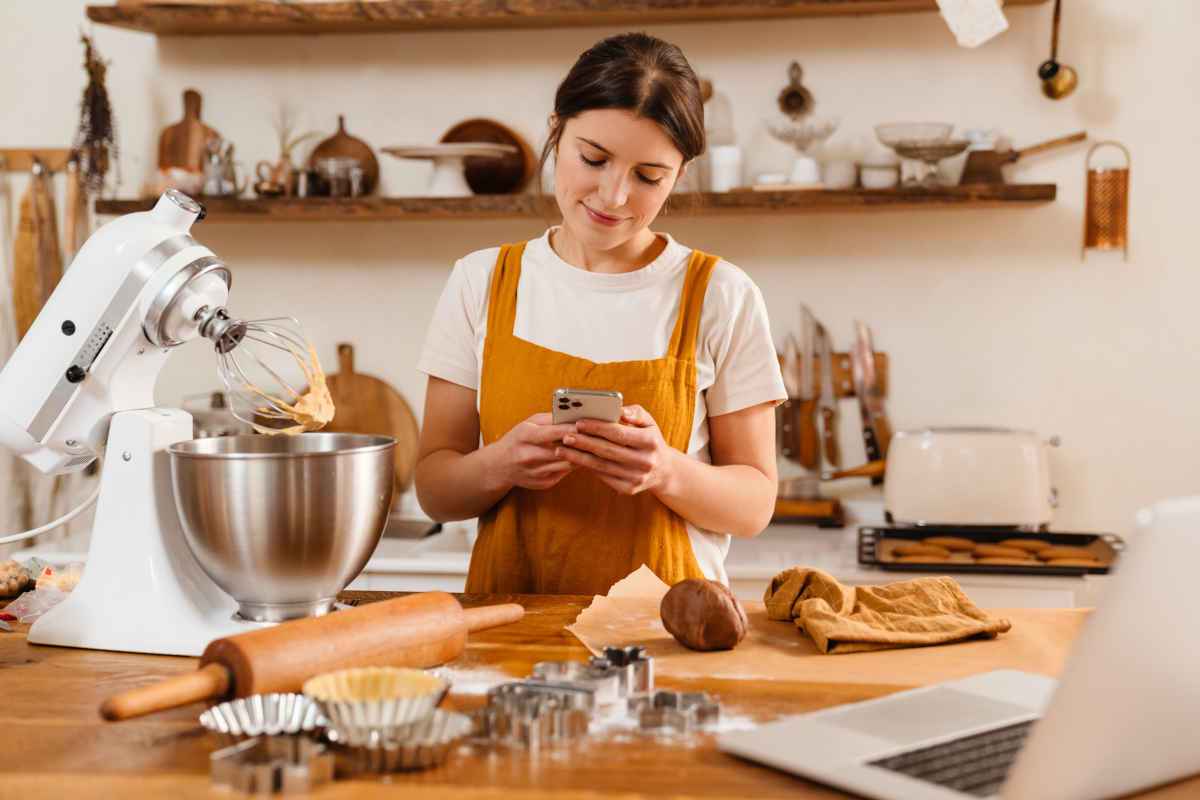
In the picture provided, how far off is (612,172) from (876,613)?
2.02 ft

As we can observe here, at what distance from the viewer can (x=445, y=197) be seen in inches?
114

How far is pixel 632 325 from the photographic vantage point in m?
1.68

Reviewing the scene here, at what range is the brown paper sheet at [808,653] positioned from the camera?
3.73ft

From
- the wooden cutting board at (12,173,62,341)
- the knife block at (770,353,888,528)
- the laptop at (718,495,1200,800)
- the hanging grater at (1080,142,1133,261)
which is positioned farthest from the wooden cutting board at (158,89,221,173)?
the laptop at (718,495,1200,800)

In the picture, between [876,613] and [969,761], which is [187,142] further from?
[969,761]

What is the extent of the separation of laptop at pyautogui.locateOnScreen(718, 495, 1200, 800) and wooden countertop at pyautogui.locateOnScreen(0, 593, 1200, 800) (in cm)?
3

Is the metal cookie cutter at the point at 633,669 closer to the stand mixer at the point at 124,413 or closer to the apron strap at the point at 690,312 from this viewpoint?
the stand mixer at the point at 124,413

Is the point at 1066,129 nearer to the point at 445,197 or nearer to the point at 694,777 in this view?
the point at 445,197

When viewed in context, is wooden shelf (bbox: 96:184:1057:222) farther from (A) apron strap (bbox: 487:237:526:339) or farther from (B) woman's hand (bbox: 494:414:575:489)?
(B) woman's hand (bbox: 494:414:575:489)

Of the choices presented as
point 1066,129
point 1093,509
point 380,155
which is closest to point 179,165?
point 380,155

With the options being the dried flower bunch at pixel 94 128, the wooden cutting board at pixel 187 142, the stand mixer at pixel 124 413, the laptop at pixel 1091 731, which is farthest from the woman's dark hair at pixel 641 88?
the dried flower bunch at pixel 94 128

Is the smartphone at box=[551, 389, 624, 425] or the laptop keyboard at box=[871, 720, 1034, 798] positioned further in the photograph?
the smartphone at box=[551, 389, 624, 425]

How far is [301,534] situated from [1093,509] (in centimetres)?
225

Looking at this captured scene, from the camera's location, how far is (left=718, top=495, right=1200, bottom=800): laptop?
78 cm
